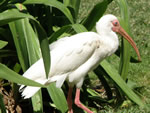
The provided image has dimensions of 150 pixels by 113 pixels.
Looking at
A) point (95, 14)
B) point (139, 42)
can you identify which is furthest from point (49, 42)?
point (139, 42)

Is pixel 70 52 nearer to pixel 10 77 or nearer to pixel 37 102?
pixel 37 102

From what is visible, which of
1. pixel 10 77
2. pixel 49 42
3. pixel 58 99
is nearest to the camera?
pixel 10 77

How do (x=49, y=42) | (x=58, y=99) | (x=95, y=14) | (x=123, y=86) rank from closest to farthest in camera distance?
(x=58, y=99) → (x=123, y=86) → (x=49, y=42) → (x=95, y=14)

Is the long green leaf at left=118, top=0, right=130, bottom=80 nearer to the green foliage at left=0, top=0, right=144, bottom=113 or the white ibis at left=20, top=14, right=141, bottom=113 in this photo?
the green foliage at left=0, top=0, right=144, bottom=113

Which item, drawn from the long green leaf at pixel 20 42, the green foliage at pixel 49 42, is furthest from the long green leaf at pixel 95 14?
the long green leaf at pixel 20 42

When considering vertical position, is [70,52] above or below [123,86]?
above

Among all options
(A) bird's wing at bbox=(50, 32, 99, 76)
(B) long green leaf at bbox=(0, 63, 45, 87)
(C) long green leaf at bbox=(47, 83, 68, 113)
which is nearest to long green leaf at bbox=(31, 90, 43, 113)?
(C) long green leaf at bbox=(47, 83, 68, 113)

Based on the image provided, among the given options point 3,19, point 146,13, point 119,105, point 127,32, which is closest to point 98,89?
point 119,105

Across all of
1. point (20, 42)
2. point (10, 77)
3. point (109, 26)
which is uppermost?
point (10, 77)

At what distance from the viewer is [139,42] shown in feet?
19.8

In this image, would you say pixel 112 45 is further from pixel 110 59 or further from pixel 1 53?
pixel 110 59

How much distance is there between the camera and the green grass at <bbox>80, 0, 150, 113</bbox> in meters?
4.18

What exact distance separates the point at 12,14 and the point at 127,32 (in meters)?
1.92

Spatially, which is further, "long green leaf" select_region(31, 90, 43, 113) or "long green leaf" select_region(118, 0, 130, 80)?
"long green leaf" select_region(118, 0, 130, 80)
